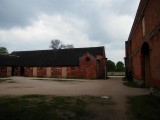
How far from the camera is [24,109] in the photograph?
698 centimetres

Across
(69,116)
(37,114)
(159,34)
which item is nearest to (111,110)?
(69,116)

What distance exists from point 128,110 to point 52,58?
34.6m

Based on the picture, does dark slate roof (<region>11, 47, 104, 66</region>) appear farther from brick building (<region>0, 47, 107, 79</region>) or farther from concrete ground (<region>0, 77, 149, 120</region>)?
concrete ground (<region>0, 77, 149, 120</region>)

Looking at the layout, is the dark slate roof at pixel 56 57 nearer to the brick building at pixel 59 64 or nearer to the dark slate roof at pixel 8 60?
the brick building at pixel 59 64

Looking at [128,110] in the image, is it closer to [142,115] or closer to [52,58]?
[142,115]

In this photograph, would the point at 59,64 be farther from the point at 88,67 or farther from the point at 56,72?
the point at 88,67

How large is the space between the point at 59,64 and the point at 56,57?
326 centimetres

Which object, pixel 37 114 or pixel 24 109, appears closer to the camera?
pixel 37 114

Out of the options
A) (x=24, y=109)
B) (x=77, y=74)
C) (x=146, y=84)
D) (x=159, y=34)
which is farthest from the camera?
(x=77, y=74)

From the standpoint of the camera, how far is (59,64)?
37.8 m

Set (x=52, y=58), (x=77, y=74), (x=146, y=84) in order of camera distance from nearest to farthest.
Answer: (x=146, y=84) → (x=77, y=74) → (x=52, y=58)

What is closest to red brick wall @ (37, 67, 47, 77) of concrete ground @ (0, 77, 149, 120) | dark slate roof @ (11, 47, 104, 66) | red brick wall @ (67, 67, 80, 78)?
dark slate roof @ (11, 47, 104, 66)

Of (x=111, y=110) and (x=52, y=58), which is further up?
(x=52, y=58)

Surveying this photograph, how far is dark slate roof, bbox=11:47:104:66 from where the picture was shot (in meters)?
38.2
